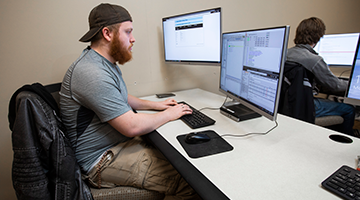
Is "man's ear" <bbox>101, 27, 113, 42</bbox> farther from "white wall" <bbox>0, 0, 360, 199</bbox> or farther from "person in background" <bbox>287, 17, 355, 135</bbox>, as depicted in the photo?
"person in background" <bbox>287, 17, 355, 135</bbox>

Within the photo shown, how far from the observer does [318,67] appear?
5.51 ft

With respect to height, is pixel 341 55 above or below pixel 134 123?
above

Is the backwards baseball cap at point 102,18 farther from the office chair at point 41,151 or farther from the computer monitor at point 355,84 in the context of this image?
the computer monitor at point 355,84

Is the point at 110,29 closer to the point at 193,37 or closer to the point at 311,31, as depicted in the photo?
the point at 193,37

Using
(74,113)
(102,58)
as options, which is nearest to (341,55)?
(102,58)

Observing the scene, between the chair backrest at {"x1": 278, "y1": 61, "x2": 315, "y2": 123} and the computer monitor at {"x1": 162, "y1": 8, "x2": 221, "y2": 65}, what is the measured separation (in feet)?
1.97

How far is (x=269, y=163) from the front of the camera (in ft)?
2.54

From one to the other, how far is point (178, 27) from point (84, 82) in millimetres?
1017

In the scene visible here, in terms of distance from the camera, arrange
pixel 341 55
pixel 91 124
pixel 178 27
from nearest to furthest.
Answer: pixel 91 124 < pixel 178 27 < pixel 341 55

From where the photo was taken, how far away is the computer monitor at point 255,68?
911mm

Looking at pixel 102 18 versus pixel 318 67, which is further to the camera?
pixel 318 67

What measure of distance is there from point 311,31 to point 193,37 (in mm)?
1186

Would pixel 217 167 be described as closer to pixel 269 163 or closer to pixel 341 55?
pixel 269 163

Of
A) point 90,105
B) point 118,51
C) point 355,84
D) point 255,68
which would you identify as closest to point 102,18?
point 118,51
